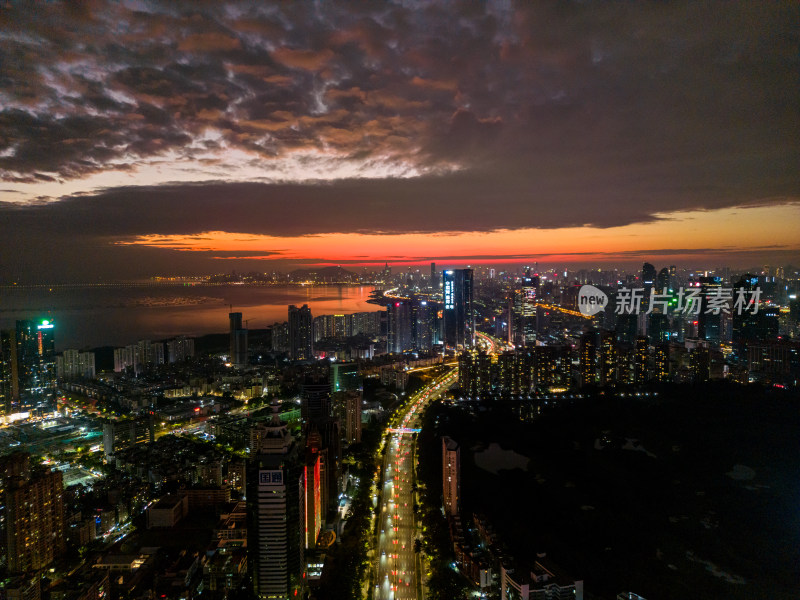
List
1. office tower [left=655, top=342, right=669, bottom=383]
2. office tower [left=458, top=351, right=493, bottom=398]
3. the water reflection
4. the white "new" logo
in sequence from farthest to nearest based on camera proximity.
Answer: the water reflection, the white "new" logo, office tower [left=655, top=342, right=669, bottom=383], office tower [left=458, top=351, right=493, bottom=398]

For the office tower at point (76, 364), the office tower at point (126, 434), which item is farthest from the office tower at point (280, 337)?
the office tower at point (126, 434)

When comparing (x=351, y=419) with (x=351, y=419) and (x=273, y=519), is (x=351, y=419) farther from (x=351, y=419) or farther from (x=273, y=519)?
(x=273, y=519)

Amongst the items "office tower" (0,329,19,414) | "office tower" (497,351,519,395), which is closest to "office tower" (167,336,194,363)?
"office tower" (0,329,19,414)

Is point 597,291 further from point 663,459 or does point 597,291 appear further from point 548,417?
point 663,459

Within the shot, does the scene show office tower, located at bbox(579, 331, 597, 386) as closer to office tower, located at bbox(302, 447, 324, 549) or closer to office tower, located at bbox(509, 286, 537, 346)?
office tower, located at bbox(509, 286, 537, 346)

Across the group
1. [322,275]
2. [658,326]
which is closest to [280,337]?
[658,326]
